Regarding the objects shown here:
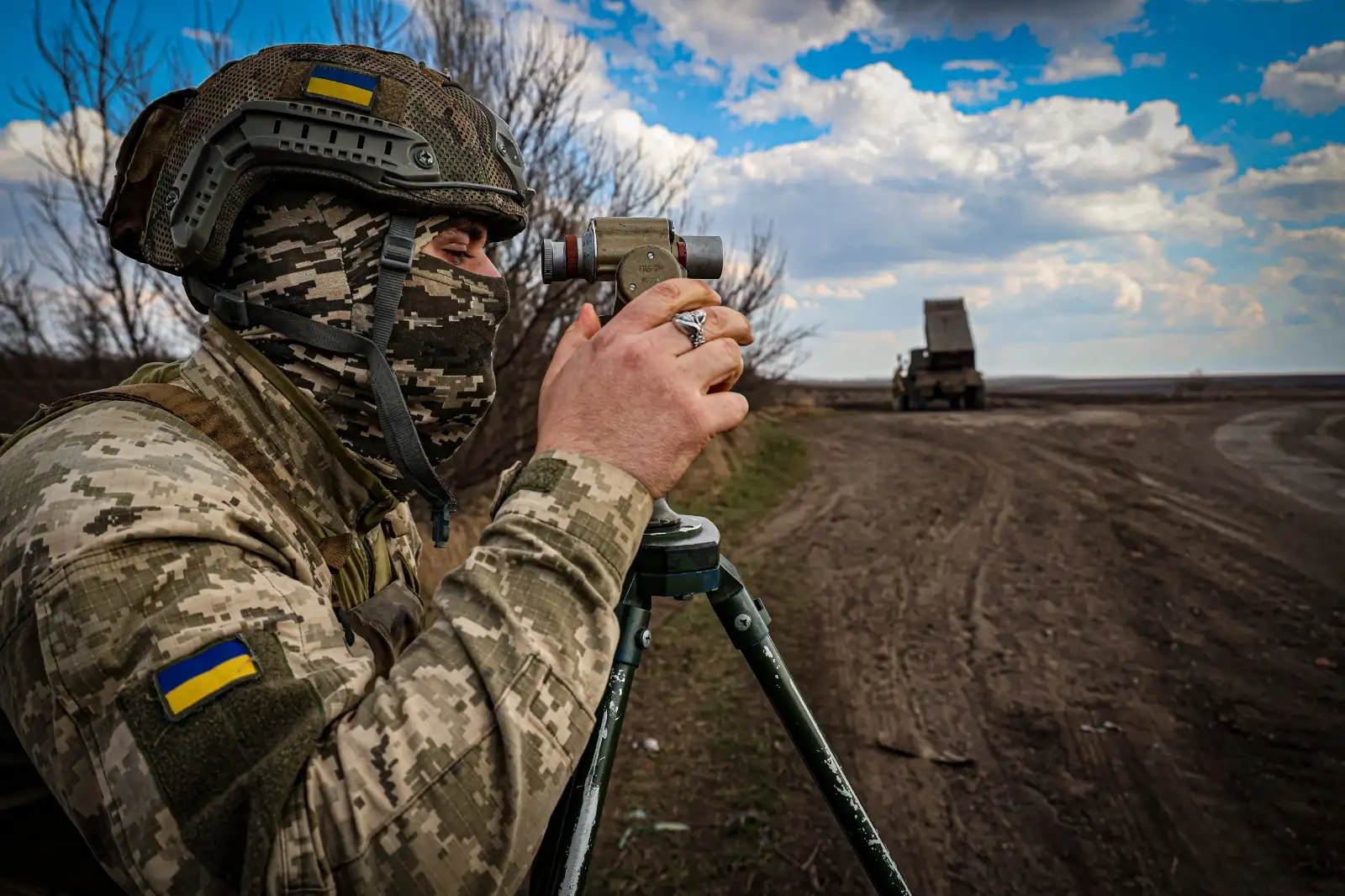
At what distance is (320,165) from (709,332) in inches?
38.3

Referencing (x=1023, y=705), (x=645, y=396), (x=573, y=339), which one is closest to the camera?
(x=645, y=396)

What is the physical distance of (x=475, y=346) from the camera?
1869mm

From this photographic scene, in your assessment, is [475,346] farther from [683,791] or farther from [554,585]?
[683,791]

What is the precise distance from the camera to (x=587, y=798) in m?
1.67

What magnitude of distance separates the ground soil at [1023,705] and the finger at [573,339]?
108 inches

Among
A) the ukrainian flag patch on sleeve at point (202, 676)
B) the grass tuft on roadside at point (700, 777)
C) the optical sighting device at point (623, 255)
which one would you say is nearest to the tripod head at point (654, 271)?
the optical sighting device at point (623, 255)

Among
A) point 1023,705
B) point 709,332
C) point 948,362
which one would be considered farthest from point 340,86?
point 948,362

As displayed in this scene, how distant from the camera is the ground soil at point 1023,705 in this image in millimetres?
3443

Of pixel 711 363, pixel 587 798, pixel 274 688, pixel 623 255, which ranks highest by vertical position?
pixel 623 255

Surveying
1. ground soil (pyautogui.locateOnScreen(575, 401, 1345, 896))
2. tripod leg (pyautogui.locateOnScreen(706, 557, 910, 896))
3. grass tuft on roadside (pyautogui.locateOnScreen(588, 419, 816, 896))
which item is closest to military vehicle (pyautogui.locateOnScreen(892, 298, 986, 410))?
ground soil (pyautogui.locateOnScreen(575, 401, 1345, 896))

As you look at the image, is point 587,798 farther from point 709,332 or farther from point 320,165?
point 320,165

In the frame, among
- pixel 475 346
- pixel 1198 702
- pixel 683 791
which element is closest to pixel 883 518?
pixel 1198 702

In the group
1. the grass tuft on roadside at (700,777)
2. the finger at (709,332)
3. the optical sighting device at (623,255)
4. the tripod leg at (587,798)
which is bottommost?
the grass tuft on roadside at (700,777)

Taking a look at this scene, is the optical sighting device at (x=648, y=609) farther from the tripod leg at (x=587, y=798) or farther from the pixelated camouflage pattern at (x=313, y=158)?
the pixelated camouflage pattern at (x=313, y=158)
